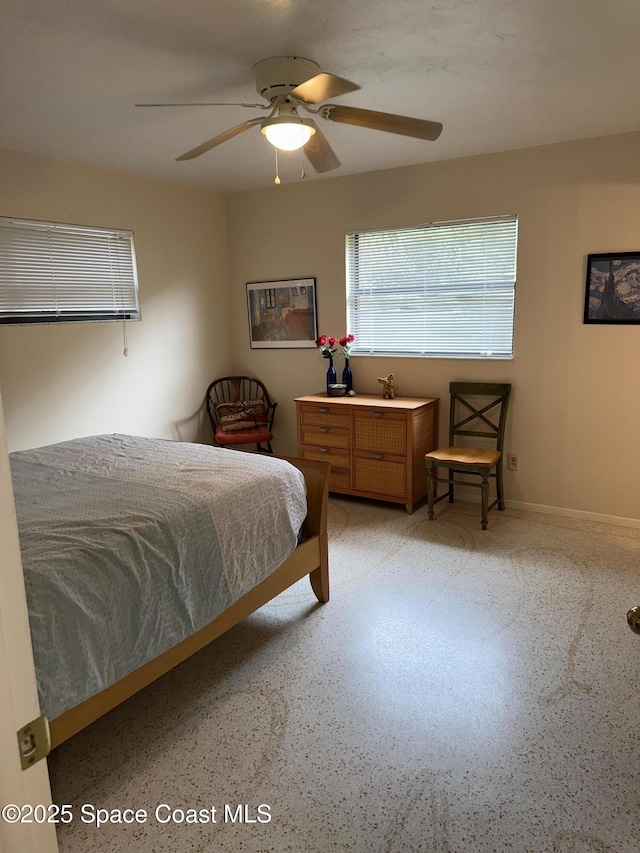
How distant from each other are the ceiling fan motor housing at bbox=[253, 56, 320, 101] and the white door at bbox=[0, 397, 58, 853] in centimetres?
231

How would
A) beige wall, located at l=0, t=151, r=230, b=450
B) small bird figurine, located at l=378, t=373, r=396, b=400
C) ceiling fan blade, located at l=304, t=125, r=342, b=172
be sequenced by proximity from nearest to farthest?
ceiling fan blade, located at l=304, t=125, r=342, b=172, beige wall, located at l=0, t=151, r=230, b=450, small bird figurine, located at l=378, t=373, r=396, b=400

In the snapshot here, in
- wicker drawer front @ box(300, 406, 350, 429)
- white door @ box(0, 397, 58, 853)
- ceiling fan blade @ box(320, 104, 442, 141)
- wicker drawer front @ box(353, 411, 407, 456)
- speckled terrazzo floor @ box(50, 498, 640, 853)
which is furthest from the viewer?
wicker drawer front @ box(300, 406, 350, 429)

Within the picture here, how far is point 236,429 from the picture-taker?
4996 millimetres

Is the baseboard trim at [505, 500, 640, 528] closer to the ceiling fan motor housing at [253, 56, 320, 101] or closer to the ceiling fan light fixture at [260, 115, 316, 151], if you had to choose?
the ceiling fan light fixture at [260, 115, 316, 151]

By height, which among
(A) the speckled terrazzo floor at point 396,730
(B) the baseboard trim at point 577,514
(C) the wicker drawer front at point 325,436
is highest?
(C) the wicker drawer front at point 325,436

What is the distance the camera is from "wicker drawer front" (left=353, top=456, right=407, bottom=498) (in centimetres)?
421

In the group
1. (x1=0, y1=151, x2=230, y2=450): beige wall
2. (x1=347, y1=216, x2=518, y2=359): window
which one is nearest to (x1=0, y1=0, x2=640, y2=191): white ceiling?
(x1=0, y1=151, x2=230, y2=450): beige wall

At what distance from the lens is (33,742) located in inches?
27.7

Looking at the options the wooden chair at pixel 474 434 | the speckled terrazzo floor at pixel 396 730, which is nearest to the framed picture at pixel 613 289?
the wooden chair at pixel 474 434

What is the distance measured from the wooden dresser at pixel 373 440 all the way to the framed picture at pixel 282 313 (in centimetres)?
75

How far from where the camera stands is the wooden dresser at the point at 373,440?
4164 mm

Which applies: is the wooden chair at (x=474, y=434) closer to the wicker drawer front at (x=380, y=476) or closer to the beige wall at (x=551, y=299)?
the beige wall at (x=551, y=299)

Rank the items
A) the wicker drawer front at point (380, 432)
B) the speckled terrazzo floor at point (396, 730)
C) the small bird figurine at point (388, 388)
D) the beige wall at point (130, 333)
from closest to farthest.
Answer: the speckled terrazzo floor at point (396, 730)
the beige wall at point (130, 333)
the wicker drawer front at point (380, 432)
the small bird figurine at point (388, 388)

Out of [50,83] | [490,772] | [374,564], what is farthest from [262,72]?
[490,772]
